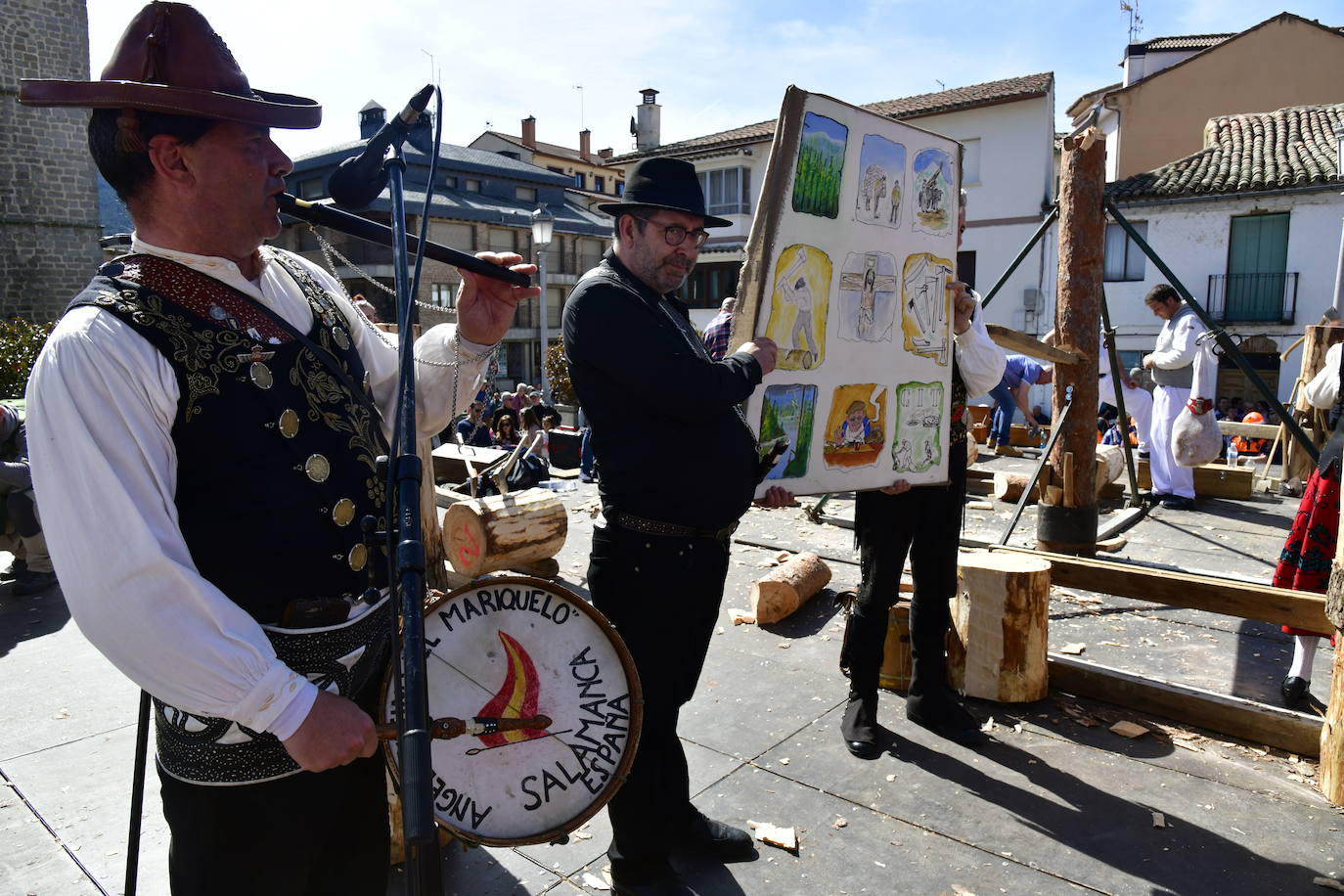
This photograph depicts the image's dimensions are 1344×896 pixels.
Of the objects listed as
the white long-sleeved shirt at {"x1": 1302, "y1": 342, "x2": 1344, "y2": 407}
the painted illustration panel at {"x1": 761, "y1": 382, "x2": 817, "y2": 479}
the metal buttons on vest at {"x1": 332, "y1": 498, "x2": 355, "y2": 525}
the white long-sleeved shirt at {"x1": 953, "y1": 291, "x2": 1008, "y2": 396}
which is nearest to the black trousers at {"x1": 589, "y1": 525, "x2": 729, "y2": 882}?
the painted illustration panel at {"x1": 761, "y1": 382, "x2": 817, "y2": 479}

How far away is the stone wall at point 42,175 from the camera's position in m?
23.8

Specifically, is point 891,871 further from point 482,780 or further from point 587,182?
point 587,182

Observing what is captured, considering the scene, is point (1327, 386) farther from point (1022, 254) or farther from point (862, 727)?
point (862, 727)

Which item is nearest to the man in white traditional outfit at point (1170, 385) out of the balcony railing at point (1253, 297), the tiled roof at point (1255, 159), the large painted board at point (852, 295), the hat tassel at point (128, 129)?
the large painted board at point (852, 295)

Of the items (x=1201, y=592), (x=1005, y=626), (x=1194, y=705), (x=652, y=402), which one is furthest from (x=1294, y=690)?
(x=652, y=402)

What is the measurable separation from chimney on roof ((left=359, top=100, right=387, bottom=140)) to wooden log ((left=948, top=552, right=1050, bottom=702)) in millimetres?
3082

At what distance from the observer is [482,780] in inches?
71.2

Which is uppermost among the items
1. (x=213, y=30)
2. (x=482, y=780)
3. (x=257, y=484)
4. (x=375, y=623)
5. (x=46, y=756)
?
(x=213, y=30)

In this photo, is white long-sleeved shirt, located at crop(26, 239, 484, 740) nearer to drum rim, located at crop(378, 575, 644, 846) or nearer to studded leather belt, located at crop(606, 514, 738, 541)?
drum rim, located at crop(378, 575, 644, 846)

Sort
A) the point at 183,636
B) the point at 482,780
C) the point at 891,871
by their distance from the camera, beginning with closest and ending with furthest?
the point at 183,636 < the point at 482,780 < the point at 891,871

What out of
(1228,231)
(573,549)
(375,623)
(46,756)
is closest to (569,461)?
(573,549)

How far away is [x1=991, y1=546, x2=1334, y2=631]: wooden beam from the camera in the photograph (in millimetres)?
3453

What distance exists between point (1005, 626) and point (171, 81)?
3612 millimetres

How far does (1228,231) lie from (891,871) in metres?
23.1
